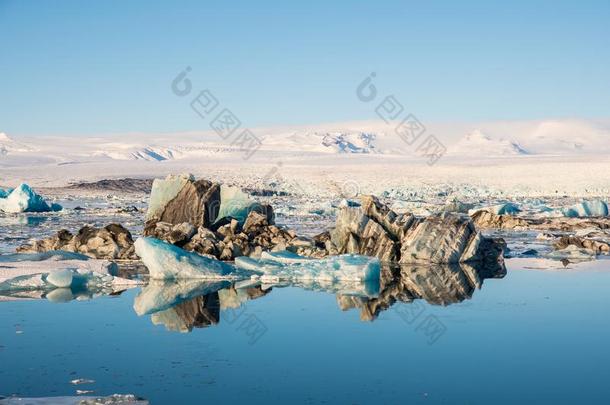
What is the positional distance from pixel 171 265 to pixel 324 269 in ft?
5.72

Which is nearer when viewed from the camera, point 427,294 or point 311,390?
point 311,390

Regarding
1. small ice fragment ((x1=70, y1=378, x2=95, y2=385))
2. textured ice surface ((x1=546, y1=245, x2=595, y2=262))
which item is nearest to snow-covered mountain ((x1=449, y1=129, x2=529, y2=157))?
textured ice surface ((x1=546, y1=245, x2=595, y2=262))

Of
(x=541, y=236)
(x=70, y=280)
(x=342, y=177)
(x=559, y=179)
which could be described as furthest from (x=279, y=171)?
(x=70, y=280)

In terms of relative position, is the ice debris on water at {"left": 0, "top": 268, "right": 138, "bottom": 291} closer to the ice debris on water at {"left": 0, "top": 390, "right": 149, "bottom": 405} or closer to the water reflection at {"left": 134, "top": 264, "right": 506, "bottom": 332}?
the water reflection at {"left": 134, "top": 264, "right": 506, "bottom": 332}

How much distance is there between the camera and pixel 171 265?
30.1 feet

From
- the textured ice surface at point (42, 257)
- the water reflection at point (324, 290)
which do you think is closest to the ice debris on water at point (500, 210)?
the water reflection at point (324, 290)

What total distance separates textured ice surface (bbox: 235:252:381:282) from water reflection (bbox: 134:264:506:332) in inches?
6.8

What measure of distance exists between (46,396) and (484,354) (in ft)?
9.45

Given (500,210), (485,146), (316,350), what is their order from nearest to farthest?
(316,350), (500,210), (485,146)

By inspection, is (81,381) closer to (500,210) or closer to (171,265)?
(171,265)

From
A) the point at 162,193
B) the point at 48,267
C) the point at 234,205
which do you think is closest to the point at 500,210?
the point at 234,205

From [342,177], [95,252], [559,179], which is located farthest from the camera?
[342,177]

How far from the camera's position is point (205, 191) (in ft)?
44.7

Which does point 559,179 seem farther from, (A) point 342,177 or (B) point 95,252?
(B) point 95,252
